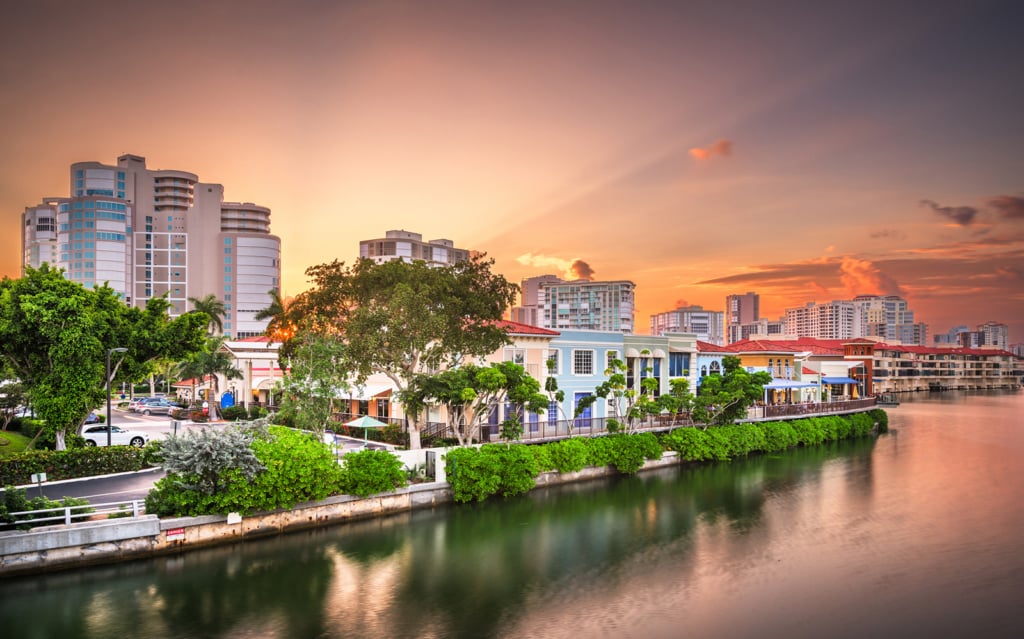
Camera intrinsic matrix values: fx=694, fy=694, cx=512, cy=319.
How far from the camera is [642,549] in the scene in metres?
24.4

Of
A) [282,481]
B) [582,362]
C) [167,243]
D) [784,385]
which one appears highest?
[167,243]

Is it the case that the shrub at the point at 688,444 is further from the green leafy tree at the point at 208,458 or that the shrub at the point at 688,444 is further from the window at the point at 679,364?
the green leafy tree at the point at 208,458

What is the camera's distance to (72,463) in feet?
84.9

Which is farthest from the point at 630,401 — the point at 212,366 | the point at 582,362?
the point at 212,366

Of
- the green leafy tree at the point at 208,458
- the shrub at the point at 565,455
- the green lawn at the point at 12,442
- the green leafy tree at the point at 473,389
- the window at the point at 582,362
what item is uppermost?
the window at the point at 582,362

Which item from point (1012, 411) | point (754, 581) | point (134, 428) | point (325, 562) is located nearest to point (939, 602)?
point (754, 581)

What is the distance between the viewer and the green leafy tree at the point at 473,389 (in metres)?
31.8

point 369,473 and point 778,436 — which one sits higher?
point 369,473

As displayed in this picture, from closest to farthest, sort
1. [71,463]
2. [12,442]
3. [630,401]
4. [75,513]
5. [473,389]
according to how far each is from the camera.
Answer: [75,513] → [71,463] → [473,389] → [12,442] → [630,401]

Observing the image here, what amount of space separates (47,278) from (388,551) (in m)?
18.6

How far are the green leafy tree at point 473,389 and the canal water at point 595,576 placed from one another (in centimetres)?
452

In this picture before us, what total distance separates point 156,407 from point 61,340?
32176mm

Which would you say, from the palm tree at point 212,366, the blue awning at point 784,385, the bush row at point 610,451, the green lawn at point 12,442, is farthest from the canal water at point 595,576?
the palm tree at point 212,366

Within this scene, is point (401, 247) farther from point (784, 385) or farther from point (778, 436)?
point (778, 436)
